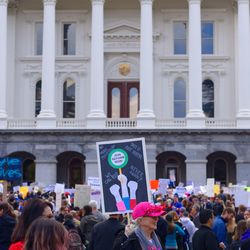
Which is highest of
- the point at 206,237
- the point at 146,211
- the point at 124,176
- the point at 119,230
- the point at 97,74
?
the point at 97,74

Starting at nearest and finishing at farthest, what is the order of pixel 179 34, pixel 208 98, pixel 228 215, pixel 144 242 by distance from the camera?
pixel 144 242 < pixel 228 215 < pixel 208 98 < pixel 179 34

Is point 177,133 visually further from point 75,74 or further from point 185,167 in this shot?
point 75,74

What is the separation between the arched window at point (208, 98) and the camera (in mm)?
48625

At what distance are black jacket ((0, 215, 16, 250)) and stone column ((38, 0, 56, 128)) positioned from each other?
34709 millimetres

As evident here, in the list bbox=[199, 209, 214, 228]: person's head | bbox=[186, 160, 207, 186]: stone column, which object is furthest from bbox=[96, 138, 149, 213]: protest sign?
bbox=[186, 160, 207, 186]: stone column

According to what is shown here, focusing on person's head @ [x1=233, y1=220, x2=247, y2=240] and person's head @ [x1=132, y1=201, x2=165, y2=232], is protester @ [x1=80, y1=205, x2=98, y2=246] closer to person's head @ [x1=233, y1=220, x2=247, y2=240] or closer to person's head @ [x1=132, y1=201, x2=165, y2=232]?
person's head @ [x1=233, y1=220, x2=247, y2=240]

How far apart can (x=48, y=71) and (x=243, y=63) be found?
12.3 metres

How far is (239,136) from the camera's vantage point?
1746 inches

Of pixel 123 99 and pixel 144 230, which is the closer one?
pixel 144 230

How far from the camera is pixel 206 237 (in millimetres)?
10711

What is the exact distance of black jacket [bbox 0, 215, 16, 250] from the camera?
34.0ft

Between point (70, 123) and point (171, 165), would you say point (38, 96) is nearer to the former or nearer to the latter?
point (70, 123)

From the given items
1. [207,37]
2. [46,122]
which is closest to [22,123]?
[46,122]

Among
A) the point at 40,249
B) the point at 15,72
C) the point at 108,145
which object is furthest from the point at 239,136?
the point at 40,249
